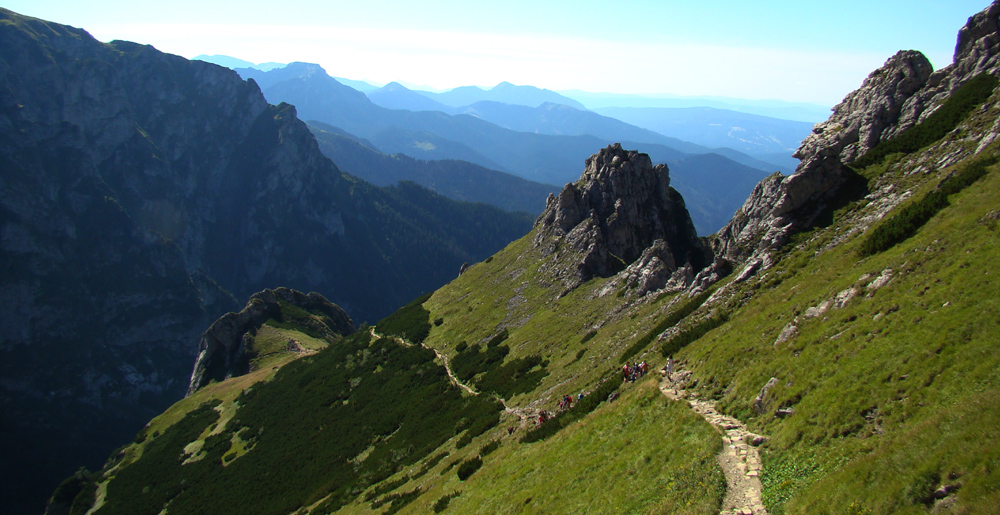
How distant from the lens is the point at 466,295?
3863 inches

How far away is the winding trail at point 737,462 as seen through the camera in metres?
16.9

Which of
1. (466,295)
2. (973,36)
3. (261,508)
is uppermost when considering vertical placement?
(973,36)

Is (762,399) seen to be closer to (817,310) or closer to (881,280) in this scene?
(817,310)

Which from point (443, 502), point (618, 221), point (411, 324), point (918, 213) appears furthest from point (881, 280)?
point (411, 324)

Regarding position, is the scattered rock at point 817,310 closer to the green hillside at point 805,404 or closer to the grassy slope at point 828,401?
the green hillside at point 805,404

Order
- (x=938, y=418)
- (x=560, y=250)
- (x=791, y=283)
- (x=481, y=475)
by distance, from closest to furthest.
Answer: (x=938, y=418)
(x=481, y=475)
(x=791, y=283)
(x=560, y=250)

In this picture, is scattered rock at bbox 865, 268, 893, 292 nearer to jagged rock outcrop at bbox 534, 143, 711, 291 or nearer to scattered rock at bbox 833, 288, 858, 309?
scattered rock at bbox 833, 288, 858, 309

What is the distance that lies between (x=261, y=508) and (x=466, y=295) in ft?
165

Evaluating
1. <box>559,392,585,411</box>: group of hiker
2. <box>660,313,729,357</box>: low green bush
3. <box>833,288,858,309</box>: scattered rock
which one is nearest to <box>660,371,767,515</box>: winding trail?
<box>833,288,858,309</box>: scattered rock

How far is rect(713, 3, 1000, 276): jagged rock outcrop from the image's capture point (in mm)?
42281

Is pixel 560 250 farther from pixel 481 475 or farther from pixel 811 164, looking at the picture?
pixel 481 475

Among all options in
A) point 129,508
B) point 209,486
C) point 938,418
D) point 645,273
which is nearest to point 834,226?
point 645,273

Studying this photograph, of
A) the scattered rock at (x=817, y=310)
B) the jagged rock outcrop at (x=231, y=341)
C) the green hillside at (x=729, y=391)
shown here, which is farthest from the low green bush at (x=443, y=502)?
the jagged rock outcrop at (x=231, y=341)

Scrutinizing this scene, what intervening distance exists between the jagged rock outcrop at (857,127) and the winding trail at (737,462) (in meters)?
20.9
